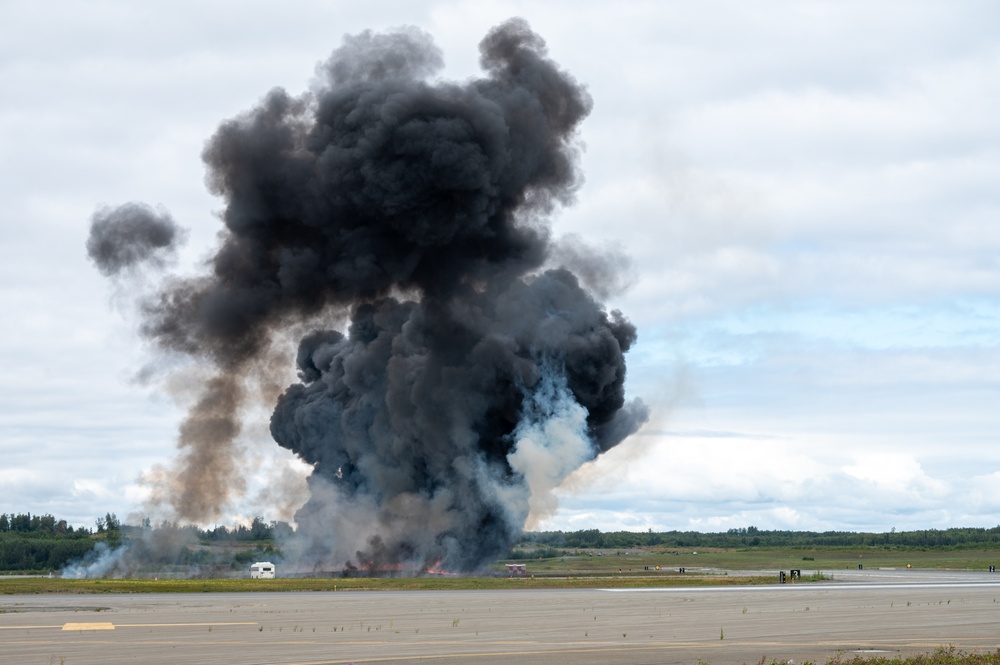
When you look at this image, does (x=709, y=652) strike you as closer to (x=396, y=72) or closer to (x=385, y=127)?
(x=385, y=127)

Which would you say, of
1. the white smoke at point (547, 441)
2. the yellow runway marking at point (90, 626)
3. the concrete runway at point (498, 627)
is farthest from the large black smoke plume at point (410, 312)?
the yellow runway marking at point (90, 626)

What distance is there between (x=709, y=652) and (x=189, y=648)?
54.7 ft

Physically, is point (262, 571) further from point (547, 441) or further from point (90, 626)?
point (90, 626)

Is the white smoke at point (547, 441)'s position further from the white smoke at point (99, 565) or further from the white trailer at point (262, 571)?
the white smoke at point (99, 565)

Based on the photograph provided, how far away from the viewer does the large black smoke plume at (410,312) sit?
117 metres

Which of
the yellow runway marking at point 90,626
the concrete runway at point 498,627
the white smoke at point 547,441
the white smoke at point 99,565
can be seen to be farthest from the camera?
the white smoke at point 99,565

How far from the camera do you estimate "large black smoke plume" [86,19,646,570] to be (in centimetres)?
11694

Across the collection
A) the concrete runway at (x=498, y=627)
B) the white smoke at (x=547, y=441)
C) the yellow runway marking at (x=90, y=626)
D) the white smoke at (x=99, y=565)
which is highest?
the white smoke at (x=547, y=441)

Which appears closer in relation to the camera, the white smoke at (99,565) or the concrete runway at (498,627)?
the concrete runway at (498,627)

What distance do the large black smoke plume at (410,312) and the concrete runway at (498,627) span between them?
41946 mm

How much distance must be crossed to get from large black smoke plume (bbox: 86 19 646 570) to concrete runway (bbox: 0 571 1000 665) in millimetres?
41946

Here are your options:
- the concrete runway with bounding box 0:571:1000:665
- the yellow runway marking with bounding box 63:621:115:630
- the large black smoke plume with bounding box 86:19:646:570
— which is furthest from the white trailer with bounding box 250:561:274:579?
the yellow runway marking with bounding box 63:621:115:630

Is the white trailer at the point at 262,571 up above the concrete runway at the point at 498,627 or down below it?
above

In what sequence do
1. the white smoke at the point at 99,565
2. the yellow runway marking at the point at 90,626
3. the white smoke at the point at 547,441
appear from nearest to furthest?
1. the yellow runway marking at the point at 90,626
2. the white smoke at the point at 547,441
3. the white smoke at the point at 99,565
